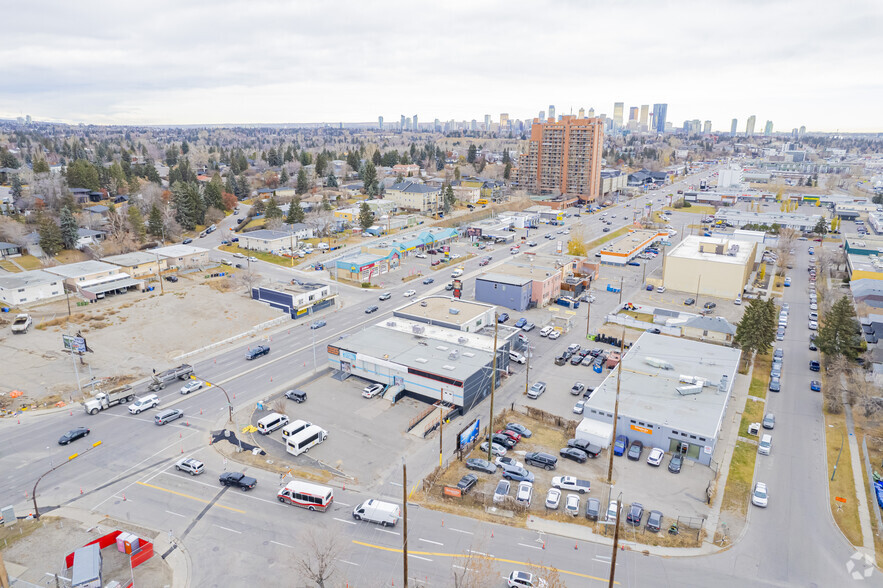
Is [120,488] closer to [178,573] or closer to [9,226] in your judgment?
[178,573]

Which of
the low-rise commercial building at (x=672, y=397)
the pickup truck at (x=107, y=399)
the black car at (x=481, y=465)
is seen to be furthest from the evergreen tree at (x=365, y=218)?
the black car at (x=481, y=465)

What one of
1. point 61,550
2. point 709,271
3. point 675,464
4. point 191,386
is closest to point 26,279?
point 191,386

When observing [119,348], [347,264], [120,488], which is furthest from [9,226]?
[120,488]

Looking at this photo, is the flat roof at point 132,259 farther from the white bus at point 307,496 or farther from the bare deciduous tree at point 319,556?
the bare deciduous tree at point 319,556

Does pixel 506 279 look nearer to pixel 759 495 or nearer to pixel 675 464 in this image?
pixel 675 464

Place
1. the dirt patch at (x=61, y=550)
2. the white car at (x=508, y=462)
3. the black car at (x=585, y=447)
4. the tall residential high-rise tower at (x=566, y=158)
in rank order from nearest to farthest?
the dirt patch at (x=61, y=550) → the white car at (x=508, y=462) → the black car at (x=585, y=447) → the tall residential high-rise tower at (x=566, y=158)

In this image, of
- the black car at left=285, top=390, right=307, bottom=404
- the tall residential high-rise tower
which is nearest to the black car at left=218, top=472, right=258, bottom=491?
the black car at left=285, top=390, right=307, bottom=404
